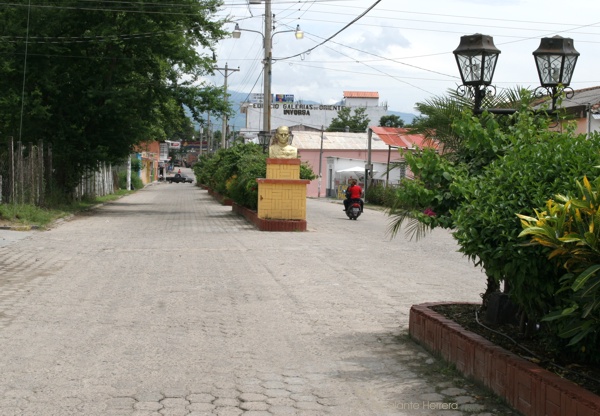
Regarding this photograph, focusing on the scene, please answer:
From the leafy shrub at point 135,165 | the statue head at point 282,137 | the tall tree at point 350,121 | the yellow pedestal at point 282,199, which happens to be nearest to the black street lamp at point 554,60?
the yellow pedestal at point 282,199

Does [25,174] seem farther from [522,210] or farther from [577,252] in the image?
[577,252]

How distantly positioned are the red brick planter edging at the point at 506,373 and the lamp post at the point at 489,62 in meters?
3.32

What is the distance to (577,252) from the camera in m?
4.68

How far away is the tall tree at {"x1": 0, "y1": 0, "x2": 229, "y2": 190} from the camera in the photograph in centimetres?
3036

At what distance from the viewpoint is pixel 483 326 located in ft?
22.8

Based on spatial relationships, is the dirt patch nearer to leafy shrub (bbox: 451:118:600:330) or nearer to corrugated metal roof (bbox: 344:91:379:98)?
leafy shrub (bbox: 451:118:600:330)

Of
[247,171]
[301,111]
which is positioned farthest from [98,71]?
[301,111]

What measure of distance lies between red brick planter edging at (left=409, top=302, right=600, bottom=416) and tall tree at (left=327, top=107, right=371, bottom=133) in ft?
354

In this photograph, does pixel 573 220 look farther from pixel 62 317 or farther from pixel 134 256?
pixel 134 256

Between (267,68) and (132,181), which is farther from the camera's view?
(132,181)

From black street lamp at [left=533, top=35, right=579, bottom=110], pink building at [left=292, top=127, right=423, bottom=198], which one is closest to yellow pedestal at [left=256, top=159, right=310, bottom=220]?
black street lamp at [left=533, top=35, right=579, bottom=110]

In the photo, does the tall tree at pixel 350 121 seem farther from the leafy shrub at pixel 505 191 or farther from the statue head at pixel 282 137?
the leafy shrub at pixel 505 191

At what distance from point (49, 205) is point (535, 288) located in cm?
2559

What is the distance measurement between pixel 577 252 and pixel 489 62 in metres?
5.36
